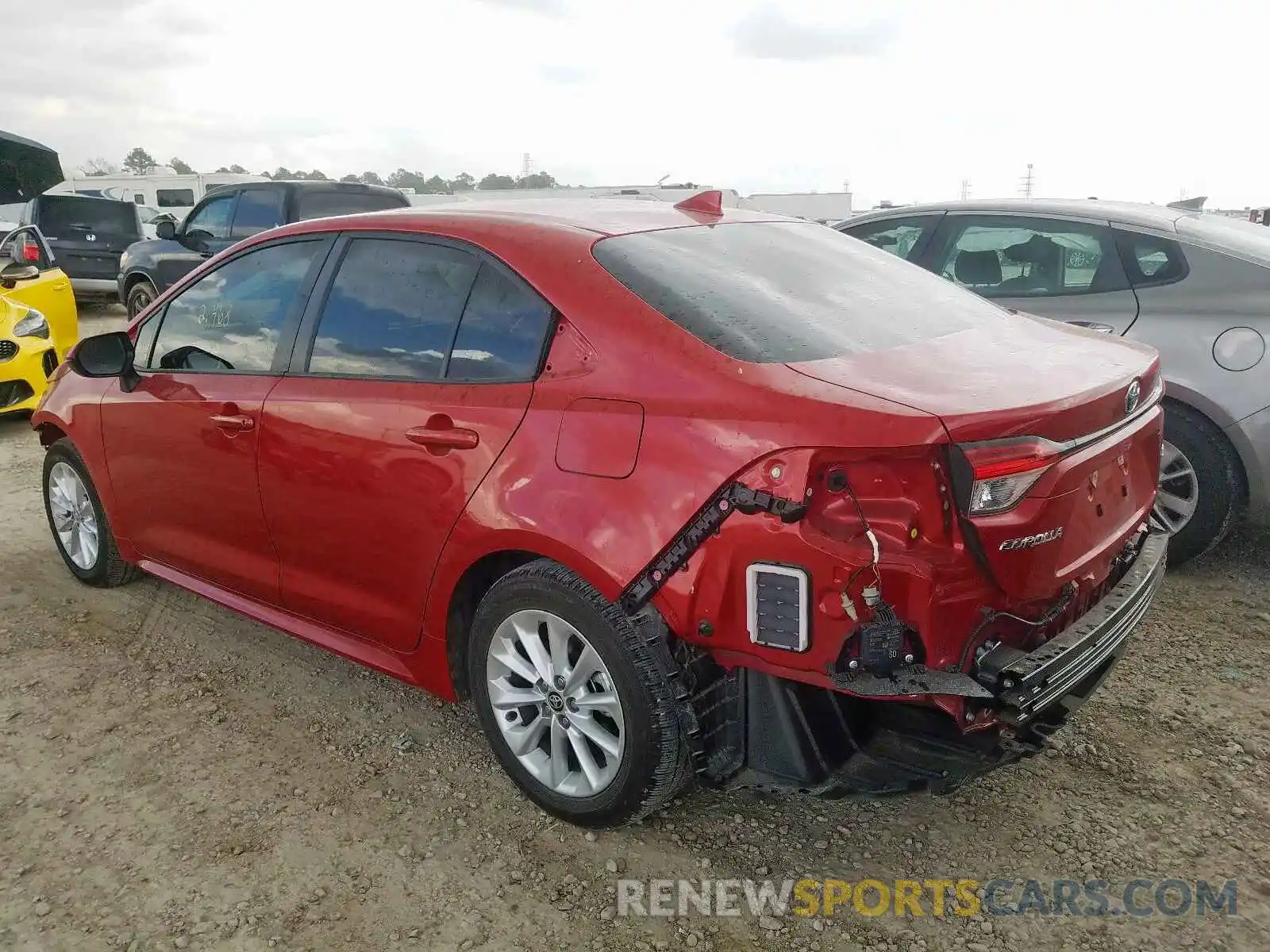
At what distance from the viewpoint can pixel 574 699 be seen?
2.59 m

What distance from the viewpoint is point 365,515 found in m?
2.95

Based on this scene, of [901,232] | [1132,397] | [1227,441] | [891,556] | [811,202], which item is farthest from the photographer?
[811,202]

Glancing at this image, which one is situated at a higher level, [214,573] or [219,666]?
[214,573]

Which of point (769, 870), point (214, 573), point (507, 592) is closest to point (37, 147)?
point (214, 573)

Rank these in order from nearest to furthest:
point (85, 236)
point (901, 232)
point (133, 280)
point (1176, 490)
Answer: point (1176, 490), point (901, 232), point (133, 280), point (85, 236)

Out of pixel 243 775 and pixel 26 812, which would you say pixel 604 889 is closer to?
pixel 243 775

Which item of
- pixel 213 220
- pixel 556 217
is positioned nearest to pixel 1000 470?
pixel 556 217

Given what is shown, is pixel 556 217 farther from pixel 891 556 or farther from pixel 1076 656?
pixel 1076 656

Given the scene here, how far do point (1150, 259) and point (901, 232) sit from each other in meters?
1.35

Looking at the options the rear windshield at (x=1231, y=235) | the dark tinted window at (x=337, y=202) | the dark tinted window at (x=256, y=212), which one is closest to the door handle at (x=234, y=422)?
the rear windshield at (x=1231, y=235)

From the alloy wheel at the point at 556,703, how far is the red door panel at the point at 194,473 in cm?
108

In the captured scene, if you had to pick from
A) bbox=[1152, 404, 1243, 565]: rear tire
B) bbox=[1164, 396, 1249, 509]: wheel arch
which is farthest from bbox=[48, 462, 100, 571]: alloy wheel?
bbox=[1164, 396, 1249, 509]: wheel arch

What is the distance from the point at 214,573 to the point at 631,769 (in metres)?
1.97

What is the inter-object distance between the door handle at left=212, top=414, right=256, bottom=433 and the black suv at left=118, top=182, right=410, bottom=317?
5.95 meters
